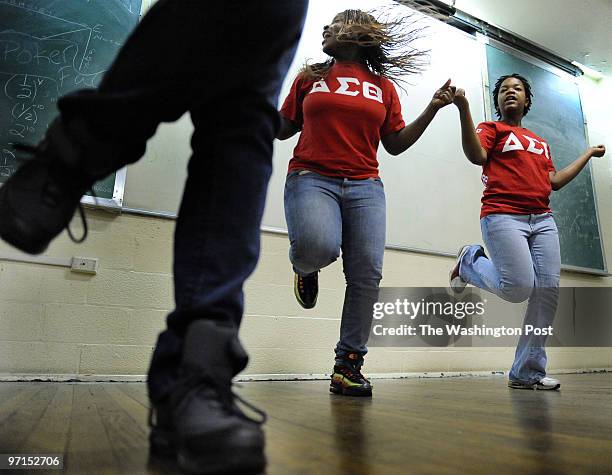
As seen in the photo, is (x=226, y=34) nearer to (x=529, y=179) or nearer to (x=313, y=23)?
(x=529, y=179)

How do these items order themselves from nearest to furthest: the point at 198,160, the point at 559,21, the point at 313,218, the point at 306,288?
the point at 198,160
the point at 313,218
the point at 306,288
the point at 559,21

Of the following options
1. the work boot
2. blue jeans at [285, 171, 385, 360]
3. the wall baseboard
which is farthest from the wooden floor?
the wall baseboard

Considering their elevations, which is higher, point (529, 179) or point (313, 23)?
point (313, 23)

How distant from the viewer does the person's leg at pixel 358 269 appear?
1.74 meters

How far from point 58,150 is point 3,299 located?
186 cm

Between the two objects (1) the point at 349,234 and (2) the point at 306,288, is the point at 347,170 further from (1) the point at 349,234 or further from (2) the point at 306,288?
(2) the point at 306,288

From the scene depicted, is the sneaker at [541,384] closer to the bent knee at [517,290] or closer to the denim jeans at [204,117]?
the bent knee at [517,290]

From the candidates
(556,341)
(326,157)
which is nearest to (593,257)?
(556,341)

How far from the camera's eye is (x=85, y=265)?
2242 mm

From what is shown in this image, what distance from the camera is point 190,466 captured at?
0.52 m

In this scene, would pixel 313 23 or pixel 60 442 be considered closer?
pixel 60 442

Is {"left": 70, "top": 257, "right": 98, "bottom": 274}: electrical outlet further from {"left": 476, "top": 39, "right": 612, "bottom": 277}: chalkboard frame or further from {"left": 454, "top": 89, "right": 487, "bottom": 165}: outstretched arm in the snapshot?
{"left": 476, "top": 39, "right": 612, "bottom": 277}: chalkboard frame

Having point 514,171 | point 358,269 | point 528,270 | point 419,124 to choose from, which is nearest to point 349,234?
point 358,269

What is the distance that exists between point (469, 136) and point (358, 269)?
96cm
